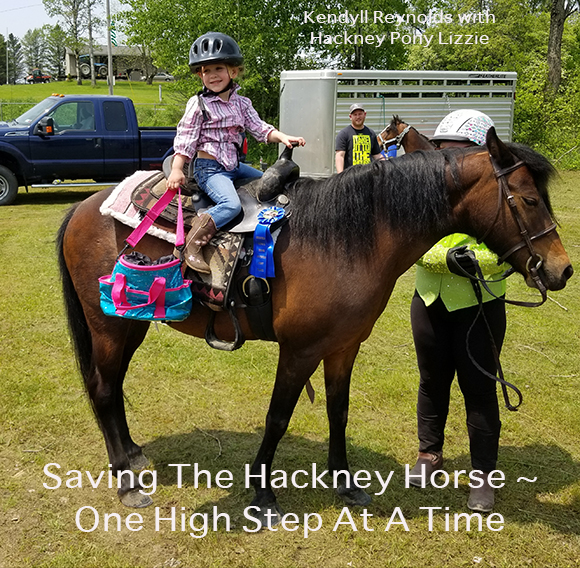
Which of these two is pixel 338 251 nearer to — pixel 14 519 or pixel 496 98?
pixel 14 519

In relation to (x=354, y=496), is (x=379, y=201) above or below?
above

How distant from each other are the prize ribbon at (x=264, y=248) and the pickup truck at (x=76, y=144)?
10589mm

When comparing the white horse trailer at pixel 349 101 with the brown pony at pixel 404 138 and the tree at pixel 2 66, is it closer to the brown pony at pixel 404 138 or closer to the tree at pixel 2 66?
the brown pony at pixel 404 138

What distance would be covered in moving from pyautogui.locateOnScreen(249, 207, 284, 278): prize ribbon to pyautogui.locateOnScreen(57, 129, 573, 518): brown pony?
0.07 metres

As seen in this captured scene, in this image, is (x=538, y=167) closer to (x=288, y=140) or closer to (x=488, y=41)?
(x=288, y=140)

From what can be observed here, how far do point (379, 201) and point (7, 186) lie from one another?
1161 cm

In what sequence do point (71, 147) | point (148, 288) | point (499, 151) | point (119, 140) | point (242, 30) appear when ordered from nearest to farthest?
point (499, 151) → point (148, 288) → point (71, 147) → point (119, 140) → point (242, 30)

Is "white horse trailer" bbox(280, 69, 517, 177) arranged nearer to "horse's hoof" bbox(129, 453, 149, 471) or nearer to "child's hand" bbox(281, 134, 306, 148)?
"child's hand" bbox(281, 134, 306, 148)

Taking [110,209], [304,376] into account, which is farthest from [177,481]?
[110,209]

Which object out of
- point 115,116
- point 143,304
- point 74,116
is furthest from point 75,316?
point 74,116

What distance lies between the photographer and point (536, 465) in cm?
370

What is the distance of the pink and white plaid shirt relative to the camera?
3037 mm

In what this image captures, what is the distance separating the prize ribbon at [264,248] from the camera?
9.52 feet

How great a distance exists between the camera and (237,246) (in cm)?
296
